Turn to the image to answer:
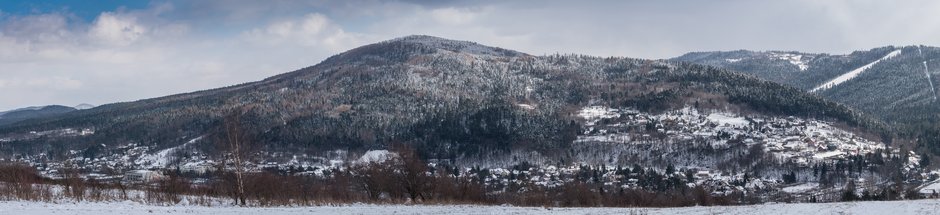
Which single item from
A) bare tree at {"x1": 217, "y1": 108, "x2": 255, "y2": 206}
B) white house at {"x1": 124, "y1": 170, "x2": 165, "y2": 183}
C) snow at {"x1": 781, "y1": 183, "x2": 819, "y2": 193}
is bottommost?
snow at {"x1": 781, "y1": 183, "x2": 819, "y2": 193}

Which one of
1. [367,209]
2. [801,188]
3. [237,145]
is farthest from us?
[801,188]

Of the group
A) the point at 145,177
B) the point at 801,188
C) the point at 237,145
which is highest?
the point at 237,145

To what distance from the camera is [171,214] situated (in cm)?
2931

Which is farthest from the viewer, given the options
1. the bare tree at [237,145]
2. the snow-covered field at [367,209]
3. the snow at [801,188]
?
the snow at [801,188]

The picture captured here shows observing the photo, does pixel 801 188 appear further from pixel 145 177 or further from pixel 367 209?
pixel 367 209

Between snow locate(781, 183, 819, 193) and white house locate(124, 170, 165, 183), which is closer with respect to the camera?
white house locate(124, 170, 165, 183)

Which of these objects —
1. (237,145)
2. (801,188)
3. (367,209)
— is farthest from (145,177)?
(801,188)

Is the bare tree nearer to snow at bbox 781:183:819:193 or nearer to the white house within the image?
the white house

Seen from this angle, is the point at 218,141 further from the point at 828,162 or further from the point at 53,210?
the point at 828,162

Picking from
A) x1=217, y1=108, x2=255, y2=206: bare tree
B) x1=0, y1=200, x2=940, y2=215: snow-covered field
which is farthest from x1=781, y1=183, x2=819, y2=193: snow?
x1=217, y1=108, x2=255, y2=206: bare tree

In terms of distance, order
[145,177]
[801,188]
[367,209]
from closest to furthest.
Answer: [367,209], [145,177], [801,188]

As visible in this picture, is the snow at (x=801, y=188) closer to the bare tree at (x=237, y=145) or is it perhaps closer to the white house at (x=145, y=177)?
the white house at (x=145, y=177)

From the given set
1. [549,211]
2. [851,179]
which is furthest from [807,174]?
[549,211]

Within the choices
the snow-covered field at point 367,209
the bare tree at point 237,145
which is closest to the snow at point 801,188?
the snow-covered field at point 367,209
